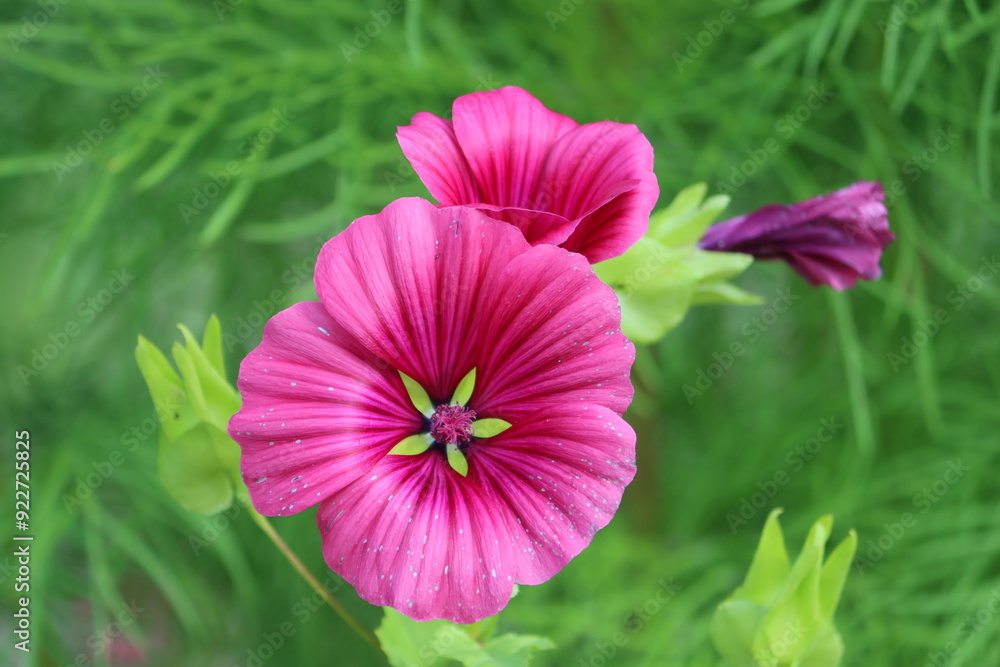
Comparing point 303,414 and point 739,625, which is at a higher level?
point 303,414

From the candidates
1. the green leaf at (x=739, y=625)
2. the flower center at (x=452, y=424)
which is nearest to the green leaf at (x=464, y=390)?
the flower center at (x=452, y=424)

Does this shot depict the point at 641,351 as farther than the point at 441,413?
Yes

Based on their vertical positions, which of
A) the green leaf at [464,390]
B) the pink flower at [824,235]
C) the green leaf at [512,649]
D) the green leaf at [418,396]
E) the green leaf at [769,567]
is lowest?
the green leaf at [769,567]

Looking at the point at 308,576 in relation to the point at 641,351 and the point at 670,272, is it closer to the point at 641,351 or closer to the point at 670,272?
the point at 670,272

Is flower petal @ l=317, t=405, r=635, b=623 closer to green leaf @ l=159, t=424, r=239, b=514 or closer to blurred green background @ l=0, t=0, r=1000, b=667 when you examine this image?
green leaf @ l=159, t=424, r=239, b=514

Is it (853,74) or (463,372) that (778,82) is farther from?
(463,372)

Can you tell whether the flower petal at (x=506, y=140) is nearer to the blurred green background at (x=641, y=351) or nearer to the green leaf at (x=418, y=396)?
the green leaf at (x=418, y=396)

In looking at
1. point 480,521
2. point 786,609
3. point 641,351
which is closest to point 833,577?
point 786,609
